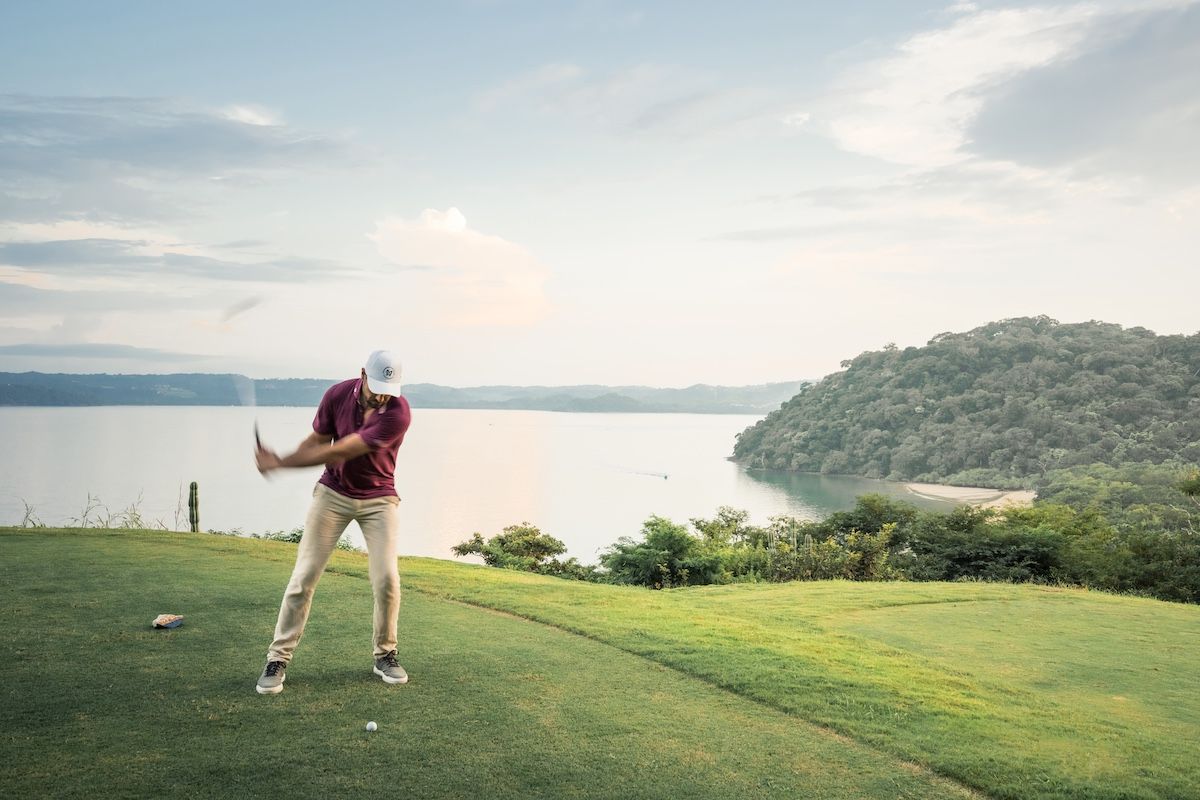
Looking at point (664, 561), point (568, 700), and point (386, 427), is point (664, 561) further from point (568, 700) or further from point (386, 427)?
point (386, 427)

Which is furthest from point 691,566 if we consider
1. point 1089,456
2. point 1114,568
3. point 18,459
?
point 18,459

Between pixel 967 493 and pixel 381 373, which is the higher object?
pixel 381 373

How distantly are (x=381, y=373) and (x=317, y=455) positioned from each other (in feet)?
2.60

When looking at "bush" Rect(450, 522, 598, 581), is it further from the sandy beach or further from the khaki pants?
the sandy beach

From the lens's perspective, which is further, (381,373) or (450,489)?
(450,489)

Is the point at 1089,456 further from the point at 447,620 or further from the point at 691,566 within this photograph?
the point at 447,620

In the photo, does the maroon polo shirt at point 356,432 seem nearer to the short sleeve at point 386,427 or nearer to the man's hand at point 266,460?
the short sleeve at point 386,427

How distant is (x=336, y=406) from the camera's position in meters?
6.75

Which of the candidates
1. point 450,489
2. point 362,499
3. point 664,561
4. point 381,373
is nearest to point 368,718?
point 362,499

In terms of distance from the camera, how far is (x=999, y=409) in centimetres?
9906

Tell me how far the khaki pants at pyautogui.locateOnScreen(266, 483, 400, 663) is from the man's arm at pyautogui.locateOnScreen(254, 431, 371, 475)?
581 millimetres

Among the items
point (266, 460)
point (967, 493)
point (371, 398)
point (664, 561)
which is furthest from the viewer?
point (967, 493)

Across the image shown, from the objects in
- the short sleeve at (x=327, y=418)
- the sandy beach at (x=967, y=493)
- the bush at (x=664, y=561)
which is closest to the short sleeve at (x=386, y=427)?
the short sleeve at (x=327, y=418)

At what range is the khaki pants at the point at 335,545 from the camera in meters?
6.69
